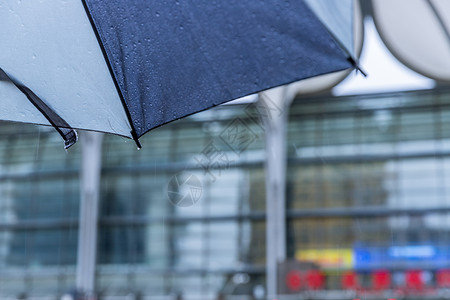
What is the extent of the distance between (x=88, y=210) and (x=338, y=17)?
26.6 meters

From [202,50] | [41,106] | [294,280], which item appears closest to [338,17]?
[202,50]

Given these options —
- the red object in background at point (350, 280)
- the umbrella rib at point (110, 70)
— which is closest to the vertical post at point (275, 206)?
the red object in background at point (350, 280)

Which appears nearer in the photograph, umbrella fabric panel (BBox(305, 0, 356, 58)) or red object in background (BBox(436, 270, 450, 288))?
umbrella fabric panel (BBox(305, 0, 356, 58))

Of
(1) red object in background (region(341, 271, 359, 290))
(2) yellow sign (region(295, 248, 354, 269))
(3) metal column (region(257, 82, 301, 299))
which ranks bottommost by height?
(1) red object in background (region(341, 271, 359, 290))

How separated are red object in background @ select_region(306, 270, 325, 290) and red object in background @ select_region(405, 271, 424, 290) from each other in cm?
311

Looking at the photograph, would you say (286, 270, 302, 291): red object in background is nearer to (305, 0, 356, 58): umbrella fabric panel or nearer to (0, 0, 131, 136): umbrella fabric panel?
(0, 0, 131, 136): umbrella fabric panel

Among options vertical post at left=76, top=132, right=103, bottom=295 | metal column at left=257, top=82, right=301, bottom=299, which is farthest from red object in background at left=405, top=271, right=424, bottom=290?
vertical post at left=76, top=132, right=103, bottom=295

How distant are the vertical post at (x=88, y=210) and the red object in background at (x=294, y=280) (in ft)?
25.4

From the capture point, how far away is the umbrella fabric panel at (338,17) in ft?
10.1

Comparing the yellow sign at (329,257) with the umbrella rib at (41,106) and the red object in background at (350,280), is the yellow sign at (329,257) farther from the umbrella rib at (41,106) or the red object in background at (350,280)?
the umbrella rib at (41,106)

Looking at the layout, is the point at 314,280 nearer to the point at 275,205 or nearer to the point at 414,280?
the point at 275,205

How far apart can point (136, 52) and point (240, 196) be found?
24.9 meters

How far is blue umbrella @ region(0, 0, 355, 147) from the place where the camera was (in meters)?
3.18

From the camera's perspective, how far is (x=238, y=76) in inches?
129
